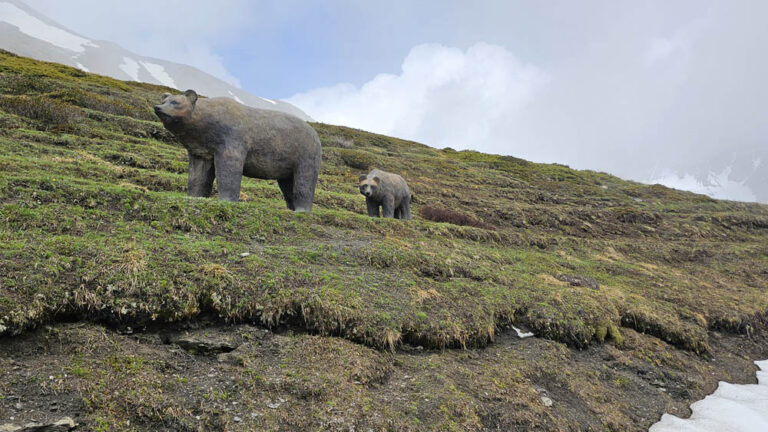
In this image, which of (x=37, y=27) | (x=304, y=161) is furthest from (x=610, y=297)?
(x=37, y=27)

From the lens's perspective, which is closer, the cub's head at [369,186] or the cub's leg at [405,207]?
the cub's head at [369,186]

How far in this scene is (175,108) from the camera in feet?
28.8

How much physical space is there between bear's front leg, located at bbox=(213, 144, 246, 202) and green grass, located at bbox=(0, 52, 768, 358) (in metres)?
0.55

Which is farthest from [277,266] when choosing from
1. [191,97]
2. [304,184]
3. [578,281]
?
[578,281]

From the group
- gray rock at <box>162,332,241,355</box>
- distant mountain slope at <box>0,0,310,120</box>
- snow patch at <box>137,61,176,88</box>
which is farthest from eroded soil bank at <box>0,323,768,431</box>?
snow patch at <box>137,61,176,88</box>

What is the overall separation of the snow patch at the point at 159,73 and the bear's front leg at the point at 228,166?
185 meters

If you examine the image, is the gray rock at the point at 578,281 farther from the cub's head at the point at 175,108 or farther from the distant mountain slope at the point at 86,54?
the distant mountain slope at the point at 86,54

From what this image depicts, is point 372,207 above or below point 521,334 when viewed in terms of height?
above

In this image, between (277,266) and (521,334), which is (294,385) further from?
(521,334)

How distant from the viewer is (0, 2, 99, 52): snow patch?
149 m

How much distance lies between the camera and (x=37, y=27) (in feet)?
533

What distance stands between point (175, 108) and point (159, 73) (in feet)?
664

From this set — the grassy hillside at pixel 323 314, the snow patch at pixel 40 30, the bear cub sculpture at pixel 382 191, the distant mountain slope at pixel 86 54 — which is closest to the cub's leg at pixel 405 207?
the bear cub sculpture at pixel 382 191

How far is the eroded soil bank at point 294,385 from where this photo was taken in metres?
3.95
